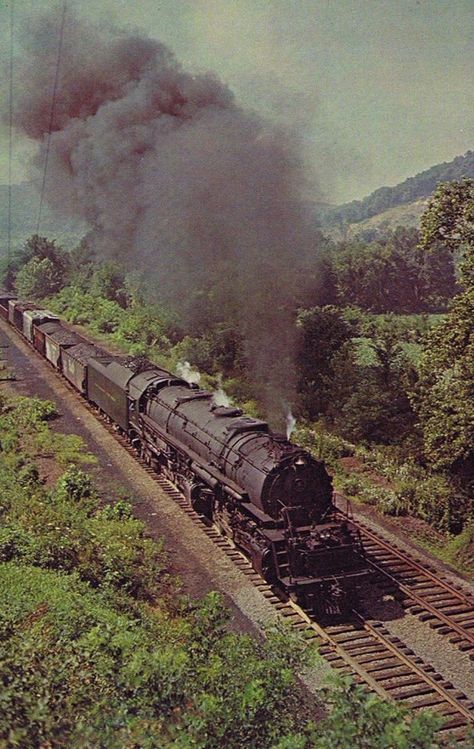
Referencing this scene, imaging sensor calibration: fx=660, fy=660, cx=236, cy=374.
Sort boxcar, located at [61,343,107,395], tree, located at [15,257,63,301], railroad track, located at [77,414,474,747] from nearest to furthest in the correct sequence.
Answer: railroad track, located at [77,414,474,747] < boxcar, located at [61,343,107,395] < tree, located at [15,257,63,301]

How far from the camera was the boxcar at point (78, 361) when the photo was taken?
2866 centimetres

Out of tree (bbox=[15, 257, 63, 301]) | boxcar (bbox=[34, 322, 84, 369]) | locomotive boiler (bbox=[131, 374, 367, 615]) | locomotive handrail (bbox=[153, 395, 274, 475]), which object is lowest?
locomotive boiler (bbox=[131, 374, 367, 615])

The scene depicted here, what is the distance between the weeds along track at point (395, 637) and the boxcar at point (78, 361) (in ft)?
46.2

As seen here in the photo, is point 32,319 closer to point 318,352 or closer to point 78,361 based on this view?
point 78,361

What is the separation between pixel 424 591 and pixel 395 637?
2.14 m

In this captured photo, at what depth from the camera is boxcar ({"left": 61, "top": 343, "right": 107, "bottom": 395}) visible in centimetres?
2866

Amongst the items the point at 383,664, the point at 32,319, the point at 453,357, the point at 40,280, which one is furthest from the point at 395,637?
the point at 40,280

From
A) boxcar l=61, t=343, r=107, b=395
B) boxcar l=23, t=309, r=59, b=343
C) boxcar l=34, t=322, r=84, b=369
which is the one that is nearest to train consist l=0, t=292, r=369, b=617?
boxcar l=61, t=343, r=107, b=395

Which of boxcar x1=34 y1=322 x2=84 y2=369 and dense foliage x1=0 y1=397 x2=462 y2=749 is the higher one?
boxcar x1=34 y1=322 x2=84 y2=369

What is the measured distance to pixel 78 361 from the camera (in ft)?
96.7

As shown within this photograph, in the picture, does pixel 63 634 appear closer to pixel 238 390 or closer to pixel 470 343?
pixel 470 343

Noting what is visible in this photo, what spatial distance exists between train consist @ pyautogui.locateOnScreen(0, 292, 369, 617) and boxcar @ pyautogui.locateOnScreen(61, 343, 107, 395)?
816cm

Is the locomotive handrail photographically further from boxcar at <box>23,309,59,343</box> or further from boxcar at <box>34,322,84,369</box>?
boxcar at <box>23,309,59,343</box>

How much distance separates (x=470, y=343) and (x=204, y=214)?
33.1 ft
